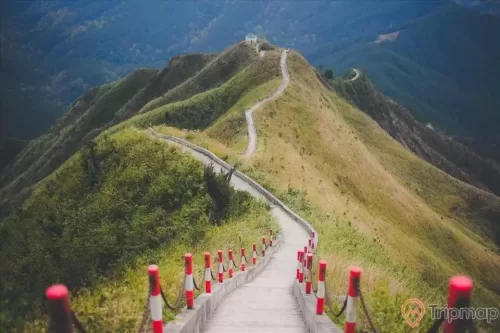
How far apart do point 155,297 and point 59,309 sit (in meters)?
1.89

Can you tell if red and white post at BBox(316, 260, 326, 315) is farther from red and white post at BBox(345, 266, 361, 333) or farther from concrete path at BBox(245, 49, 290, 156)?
Answer: concrete path at BBox(245, 49, 290, 156)

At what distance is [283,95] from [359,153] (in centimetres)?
1379

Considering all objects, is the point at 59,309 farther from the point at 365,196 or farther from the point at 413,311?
the point at 365,196

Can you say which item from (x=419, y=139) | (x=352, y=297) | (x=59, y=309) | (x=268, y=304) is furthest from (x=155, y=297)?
(x=419, y=139)

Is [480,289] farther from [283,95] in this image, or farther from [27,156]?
[27,156]

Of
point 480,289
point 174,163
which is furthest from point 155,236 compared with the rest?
point 480,289

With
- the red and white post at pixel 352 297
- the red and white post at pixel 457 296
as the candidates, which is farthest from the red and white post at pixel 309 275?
the red and white post at pixel 457 296

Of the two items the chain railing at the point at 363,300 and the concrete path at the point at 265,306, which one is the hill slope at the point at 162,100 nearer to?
the concrete path at the point at 265,306

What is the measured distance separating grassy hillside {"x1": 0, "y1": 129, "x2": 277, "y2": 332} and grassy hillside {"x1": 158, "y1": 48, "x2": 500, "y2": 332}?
541 cm

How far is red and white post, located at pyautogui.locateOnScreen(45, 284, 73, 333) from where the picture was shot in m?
4.55

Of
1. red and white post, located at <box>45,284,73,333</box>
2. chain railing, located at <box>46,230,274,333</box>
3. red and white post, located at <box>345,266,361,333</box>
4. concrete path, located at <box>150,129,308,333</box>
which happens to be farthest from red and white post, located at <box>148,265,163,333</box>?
concrete path, located at <box>150,129,308,333</box>

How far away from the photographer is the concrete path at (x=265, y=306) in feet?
31.8

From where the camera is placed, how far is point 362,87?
454 feet

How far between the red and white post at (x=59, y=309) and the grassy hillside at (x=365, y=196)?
7.35 meters
